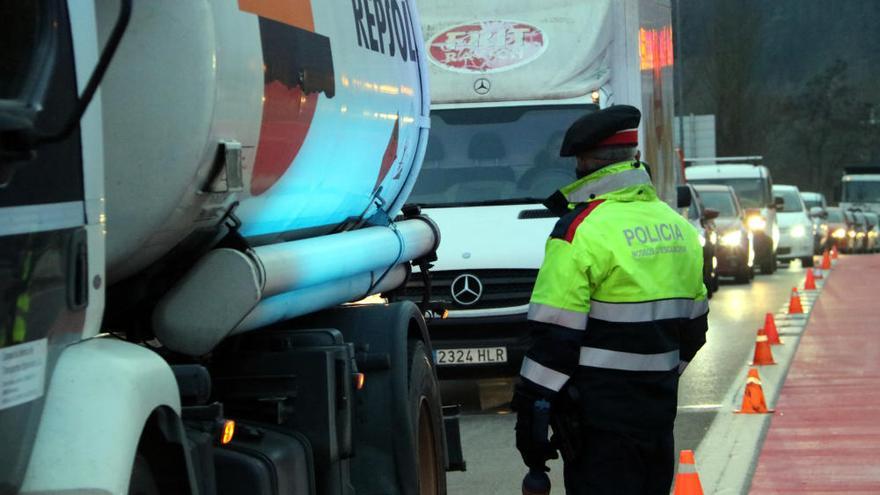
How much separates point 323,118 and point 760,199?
30160 millimetres

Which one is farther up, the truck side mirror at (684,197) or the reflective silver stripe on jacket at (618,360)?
the reflective silver stripe on jacket at (618,360)

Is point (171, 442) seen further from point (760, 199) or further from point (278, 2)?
point (760, 199)

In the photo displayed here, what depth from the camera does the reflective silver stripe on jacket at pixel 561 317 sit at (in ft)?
17.3

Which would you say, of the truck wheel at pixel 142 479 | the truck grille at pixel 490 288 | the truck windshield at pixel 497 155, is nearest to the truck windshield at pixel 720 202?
the truck windshield at pixel 497 155

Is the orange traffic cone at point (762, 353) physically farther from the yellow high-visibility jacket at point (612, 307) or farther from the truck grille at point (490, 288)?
the yellow high-visibility jacket at point (612, 307)

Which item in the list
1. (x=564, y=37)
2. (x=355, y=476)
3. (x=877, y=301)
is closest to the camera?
(x=355, y=476)

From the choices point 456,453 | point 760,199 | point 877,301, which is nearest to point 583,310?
point 456,453

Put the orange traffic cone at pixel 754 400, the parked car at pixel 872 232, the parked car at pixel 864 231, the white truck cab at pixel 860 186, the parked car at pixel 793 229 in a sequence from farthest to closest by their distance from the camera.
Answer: the white truck cab at pixel 860 186 < the parked car at pixel 872 232 < the parked car at pixel 864 231 < the parked car at pixel 793 229 < the orange traffic cone at pixel 754 400

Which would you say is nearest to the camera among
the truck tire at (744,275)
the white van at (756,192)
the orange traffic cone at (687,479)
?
the orange traffic cone at (687,479)

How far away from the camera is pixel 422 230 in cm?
778

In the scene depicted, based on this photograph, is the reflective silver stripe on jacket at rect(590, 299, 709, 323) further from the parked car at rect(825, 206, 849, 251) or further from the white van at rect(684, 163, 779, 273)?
the parked car at rect(825, 206, 849, 251)

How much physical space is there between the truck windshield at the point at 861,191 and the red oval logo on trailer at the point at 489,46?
5948cm

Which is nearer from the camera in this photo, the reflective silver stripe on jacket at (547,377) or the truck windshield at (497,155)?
the reflective silver stripe on jacket at (547,377)

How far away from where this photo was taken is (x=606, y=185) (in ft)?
18.2
